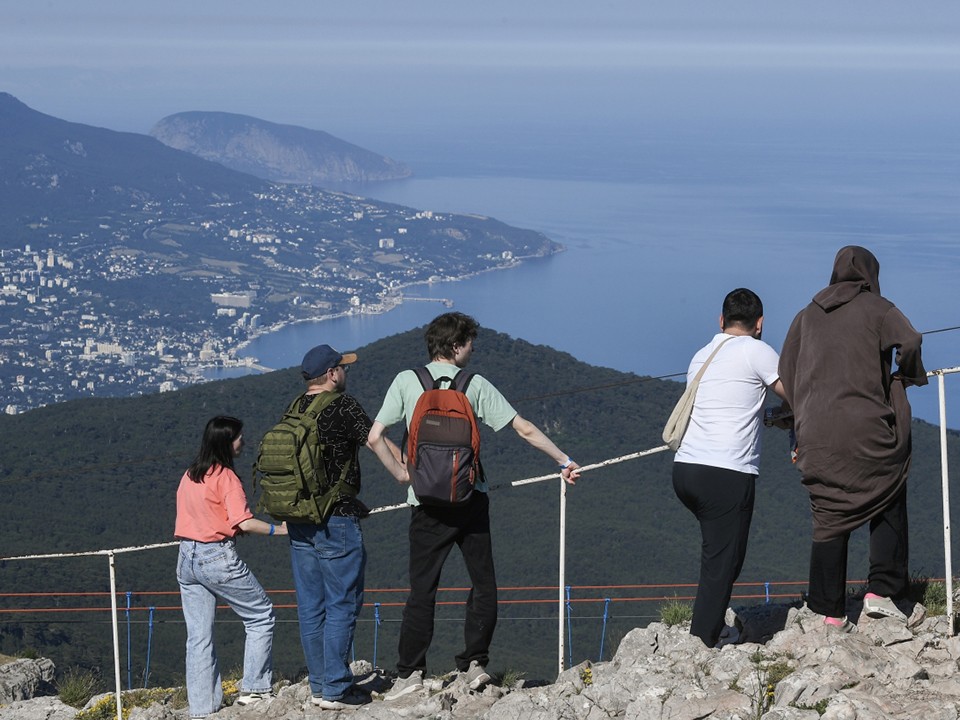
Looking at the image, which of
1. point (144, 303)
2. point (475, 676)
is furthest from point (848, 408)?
point (144, 303)

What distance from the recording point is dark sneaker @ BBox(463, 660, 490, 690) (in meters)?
5.51

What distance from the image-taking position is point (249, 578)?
564 cm

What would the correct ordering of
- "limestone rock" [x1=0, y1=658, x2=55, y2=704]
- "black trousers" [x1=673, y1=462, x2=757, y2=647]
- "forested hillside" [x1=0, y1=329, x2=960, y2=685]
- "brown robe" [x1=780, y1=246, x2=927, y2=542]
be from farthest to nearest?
"forested hillside" [x1=0, y1=329, x2=960, y2=685] < "limestone rock" [x1=0, y1=658, x2=55, y2=704] < "black trousers" [x1=673, y1=462, x2=757, y2=647] < "brown robe" [x1=780, y1=246, x2=927, y2=542]

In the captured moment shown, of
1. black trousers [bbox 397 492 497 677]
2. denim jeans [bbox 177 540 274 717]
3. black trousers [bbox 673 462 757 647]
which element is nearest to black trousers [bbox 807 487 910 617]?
black trousers [bbox 673 462 757 647]

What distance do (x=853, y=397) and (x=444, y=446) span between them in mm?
1674

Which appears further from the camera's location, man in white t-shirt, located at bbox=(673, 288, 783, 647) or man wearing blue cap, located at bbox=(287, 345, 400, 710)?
man wearing blue cap, located at bbox=(287, 345, 400, 710)

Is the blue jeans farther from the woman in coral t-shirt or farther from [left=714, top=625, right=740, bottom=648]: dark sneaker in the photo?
[left=714, top=625, right=740, bottom=648]: dark sneaker

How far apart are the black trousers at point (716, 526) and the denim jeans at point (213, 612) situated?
195 centimetres

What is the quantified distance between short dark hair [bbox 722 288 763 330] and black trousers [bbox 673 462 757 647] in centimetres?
63

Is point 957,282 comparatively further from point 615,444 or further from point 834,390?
point 834,390

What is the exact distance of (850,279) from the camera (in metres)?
5.04

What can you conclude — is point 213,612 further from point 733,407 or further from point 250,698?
point 733,407

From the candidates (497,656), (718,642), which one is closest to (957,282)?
(497,656)

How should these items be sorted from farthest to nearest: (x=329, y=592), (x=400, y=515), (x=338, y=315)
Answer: (x=338, y=315), (x=400, y=515), (x=329, y=592)
